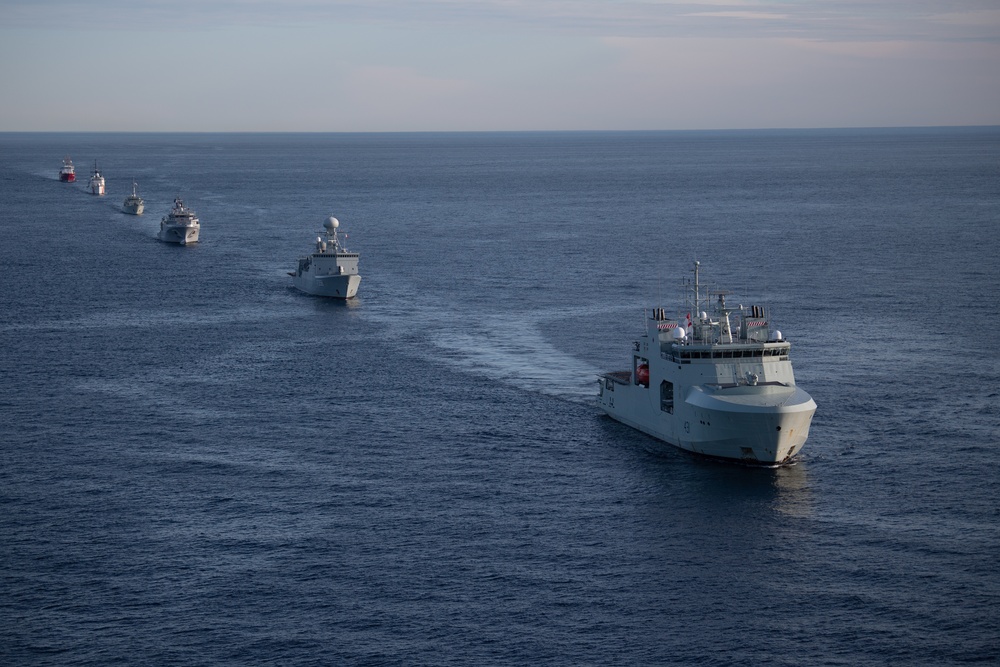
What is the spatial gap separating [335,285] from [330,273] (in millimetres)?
2988

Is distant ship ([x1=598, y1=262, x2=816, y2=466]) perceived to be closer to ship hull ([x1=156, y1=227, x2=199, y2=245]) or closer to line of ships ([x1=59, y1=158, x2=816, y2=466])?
line of ships ([x1=59, y1=158, x2=816, y2=466])

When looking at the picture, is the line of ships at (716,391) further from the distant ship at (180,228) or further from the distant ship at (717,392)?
the distant ship at (180,228)

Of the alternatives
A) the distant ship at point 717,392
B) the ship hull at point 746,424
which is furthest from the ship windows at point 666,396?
the ship hull at point 746,424

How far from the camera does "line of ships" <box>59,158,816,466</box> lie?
73.7 meters

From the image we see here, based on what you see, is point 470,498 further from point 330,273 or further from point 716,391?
point 330,273

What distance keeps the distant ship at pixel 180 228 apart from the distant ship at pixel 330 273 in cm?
4792

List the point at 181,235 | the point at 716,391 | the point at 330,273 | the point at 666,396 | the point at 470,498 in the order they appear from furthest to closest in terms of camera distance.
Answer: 1. the point at 181,235
2. the point at 330,273
3. the point at 666,396
4. the point at 716,391
5. the point at 470,498

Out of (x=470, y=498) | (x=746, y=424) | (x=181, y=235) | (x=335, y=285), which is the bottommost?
(x=470, y=498)

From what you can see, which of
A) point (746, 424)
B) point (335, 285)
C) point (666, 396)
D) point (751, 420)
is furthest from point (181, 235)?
point (751, 420)

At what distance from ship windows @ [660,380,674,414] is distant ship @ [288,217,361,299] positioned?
66.2 m

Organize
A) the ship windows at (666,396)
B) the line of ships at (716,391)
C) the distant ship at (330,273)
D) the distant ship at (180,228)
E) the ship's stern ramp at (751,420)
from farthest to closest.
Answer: the distant ship at (180,228), the distant ship at (330,273), the ship windows at (666,396), the line of ships at (716,391), the ship's stern ramp at (751,420)

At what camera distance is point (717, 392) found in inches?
2990

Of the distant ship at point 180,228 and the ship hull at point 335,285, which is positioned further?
the distant ship at point 180,228

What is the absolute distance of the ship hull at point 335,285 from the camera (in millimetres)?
140500
